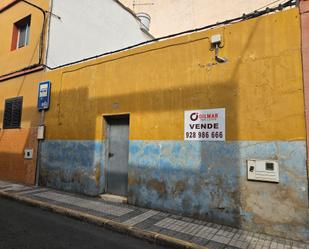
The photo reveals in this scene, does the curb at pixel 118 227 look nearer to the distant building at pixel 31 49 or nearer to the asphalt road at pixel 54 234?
the asphalt road at pixel 54 234

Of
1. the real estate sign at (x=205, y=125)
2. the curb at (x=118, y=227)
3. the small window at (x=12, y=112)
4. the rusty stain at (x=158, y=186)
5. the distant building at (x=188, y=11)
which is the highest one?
the distant building at (x=188, y=11)

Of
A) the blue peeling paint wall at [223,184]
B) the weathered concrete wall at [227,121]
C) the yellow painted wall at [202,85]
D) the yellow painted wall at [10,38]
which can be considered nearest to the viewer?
the blue peeling paint wall at [223,184]

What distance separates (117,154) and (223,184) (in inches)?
124

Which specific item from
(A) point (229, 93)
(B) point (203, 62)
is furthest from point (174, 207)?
(B) point (203, 62)

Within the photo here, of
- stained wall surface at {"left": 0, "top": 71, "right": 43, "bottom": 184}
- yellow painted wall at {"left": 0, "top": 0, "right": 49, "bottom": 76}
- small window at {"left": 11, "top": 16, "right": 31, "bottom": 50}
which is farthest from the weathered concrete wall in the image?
small window at {"left": 11, "top": 16, "right": 31, "bottom": 50}

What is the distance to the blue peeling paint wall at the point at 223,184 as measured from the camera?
4238mm

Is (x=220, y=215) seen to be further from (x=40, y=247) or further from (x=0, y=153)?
(x=0, y=153)

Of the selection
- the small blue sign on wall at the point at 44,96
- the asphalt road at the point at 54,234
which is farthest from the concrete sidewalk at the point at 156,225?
the small blue sign on wall at the point at 44,96

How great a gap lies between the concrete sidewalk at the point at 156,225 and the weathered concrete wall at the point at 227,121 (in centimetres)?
25

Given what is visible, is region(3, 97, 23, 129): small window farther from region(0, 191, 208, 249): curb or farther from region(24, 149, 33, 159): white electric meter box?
region(0, 191, 208, 249): curb

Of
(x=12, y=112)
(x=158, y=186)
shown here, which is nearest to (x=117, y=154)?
(x=158, y=186)

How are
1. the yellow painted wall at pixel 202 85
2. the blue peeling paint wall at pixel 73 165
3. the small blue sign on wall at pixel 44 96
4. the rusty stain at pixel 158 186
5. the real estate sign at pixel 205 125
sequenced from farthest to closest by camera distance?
the small blue sign on wall at pixel 44 96 → the blue peeling paint wall at pixel 73 165 → the rusty stain at pixel 158 186 → the real estate sign at pixel 205 125 → the yellow painted wall at pixel 202 85

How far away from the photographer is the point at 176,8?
15305 mm

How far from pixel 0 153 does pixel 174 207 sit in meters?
8.09
